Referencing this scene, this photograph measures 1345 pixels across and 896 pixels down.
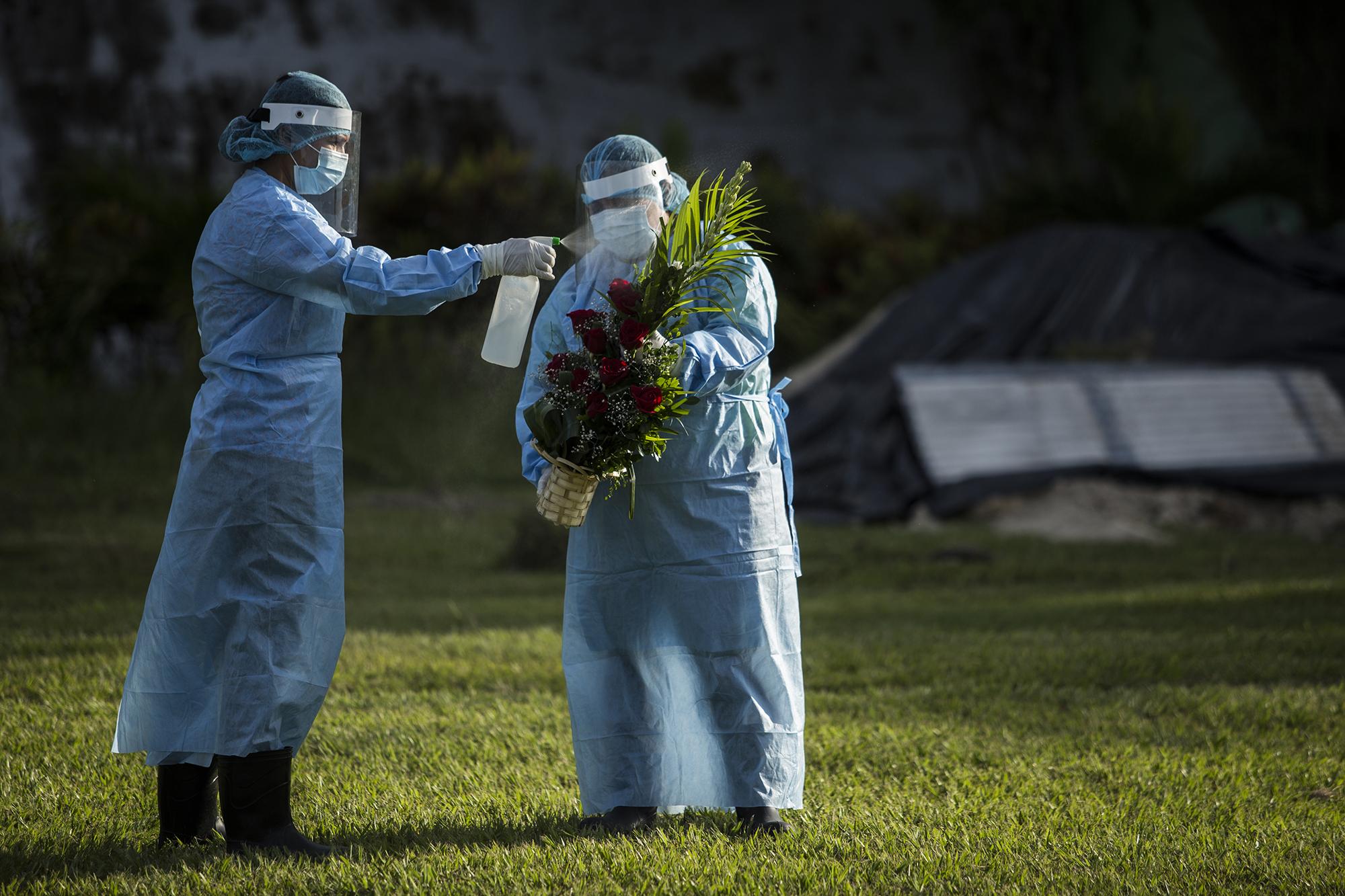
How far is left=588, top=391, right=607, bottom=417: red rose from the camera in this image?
2977 mm

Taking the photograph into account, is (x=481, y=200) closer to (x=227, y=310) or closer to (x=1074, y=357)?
(x=1074, y=357)

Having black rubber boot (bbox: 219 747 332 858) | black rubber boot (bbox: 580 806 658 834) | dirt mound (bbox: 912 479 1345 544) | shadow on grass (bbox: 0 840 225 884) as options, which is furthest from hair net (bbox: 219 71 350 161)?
dirt mound (bbox: 912 479 1345 544)

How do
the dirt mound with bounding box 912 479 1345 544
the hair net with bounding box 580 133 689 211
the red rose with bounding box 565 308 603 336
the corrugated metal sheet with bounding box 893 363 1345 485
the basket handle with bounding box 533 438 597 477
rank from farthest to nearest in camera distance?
the corrugated metal sheet with bounding box 893 363 1345 485
the dirt mound with bounding box 912 479 1345 544
the hair net with bounding box 580 133 689 211
the red rose with bounding box 565 308 603 336
the basket handle with bounding box 533 438 597 477

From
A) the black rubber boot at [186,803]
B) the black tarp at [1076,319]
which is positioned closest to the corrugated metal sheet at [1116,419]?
the black tarp at [1076,319]

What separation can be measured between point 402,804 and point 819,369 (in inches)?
353

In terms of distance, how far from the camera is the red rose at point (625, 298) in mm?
3070

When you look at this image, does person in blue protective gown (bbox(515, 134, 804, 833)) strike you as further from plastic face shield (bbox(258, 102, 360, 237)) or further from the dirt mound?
the dirt mound

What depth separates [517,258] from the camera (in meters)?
3.03

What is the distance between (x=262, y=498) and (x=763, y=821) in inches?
54.8

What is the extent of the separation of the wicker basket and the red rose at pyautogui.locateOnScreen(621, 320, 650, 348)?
0.30m

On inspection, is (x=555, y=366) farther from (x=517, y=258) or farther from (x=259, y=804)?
(x=259, y=804)

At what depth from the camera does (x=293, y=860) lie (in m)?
2.94

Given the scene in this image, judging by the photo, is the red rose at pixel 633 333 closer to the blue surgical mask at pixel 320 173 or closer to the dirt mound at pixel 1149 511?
the blue surgical mask at pixel 320 173

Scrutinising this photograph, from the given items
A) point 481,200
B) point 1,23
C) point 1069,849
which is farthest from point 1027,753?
point 1,23
